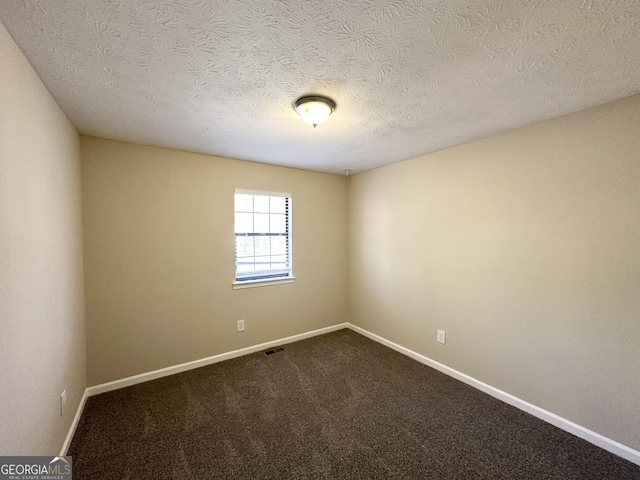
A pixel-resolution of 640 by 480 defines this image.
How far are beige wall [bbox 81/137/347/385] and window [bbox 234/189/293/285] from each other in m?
0.12

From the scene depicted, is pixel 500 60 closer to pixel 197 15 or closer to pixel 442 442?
pixel 197 15

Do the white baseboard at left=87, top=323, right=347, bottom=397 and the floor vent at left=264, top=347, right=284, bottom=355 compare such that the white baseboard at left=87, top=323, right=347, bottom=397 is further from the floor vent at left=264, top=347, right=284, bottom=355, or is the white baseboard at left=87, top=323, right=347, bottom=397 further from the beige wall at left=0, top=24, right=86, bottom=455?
the beige wall at left=0, top=24, right=86, bottom=455

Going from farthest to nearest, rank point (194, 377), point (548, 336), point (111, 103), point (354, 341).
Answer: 1. point (354, 341)
2. point (194, 377)
3. point (548, 336)
4. point (111, 103)

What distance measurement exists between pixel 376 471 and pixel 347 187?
329 cm

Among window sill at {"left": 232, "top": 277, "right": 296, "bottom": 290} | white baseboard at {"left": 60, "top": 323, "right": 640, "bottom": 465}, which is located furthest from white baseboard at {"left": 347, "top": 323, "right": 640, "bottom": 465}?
window sill at {"left": 232, "top": 277, "right": 296, "bottom": 290}

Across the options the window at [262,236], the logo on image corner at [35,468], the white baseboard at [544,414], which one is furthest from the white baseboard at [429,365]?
the window at [262,236]

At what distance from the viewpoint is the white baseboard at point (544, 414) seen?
172 cm

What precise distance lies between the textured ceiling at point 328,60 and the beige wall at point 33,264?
222 mm

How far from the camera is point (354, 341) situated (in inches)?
140

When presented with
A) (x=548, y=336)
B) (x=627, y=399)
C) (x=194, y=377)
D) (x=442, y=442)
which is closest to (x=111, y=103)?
(x=194, y=377)

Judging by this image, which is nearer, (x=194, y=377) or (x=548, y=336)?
(x=548, y=336)

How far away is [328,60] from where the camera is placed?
134cm

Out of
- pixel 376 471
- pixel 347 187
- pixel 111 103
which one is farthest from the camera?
pixel 347 187

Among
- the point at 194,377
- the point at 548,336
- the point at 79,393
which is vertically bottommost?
the point at 194,377
